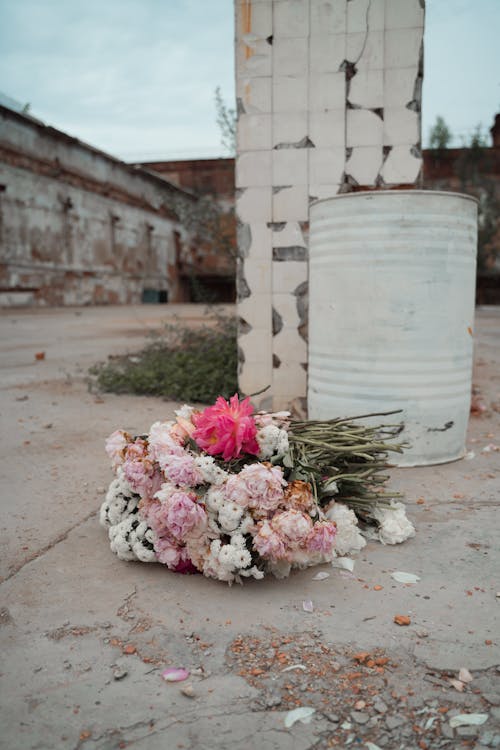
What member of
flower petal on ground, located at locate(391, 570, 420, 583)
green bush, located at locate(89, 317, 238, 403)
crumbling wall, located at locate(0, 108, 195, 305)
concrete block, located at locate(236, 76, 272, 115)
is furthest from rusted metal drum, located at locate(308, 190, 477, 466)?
crumbling wall, located at locate(0, 108, 195, 305)

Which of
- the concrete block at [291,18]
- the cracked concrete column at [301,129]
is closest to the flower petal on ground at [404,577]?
the cracked concrete column at [301,129]

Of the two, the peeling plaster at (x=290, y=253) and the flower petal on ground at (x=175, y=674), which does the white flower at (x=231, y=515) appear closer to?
the flower petal on ground at (x=175, y=674)

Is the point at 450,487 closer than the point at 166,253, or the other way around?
the point at 450,487

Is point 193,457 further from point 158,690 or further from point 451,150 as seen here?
point 451,150

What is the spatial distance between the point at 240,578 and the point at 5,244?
13159 millimetres

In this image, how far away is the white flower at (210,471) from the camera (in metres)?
1.84

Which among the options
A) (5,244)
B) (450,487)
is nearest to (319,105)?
(450,487)

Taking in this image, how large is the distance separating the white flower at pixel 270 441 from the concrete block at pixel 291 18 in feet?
8.20

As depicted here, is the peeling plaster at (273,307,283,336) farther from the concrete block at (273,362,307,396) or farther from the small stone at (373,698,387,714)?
the small stone at (373,698,387,714)

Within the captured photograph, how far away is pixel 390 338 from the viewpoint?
109 inches

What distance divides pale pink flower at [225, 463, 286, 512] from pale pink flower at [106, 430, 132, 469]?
1.46 feet

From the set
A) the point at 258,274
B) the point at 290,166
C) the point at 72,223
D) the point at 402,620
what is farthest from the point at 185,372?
the point at 72,223

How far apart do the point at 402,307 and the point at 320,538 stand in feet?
4.43

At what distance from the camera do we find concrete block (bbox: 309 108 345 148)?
341cm
